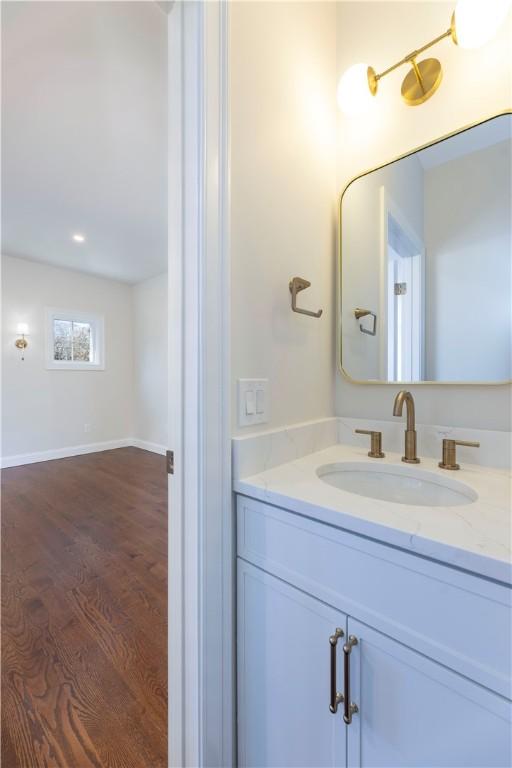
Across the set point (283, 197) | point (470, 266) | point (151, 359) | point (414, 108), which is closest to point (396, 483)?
point (470, 266)

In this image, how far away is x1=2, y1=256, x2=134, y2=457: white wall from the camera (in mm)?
4254

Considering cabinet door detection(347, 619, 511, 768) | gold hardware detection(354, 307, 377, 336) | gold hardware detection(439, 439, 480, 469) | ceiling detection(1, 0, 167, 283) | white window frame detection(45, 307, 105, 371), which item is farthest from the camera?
white window frame detection(45, 307, 105, 371)

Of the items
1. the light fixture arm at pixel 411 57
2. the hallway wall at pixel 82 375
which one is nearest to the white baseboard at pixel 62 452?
the hallway wall at pixel 82 375

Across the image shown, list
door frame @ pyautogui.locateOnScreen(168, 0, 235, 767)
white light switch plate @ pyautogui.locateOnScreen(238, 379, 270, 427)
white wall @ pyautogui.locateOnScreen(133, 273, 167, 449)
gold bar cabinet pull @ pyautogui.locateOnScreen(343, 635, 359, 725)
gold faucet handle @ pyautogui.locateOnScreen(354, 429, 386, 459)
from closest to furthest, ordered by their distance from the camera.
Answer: gold bar cabinet pull @ pyautogui.locateOnScreen(343, 635, 359, 725)
door frame @ pyautogui.locateOnScreen(168, 0, 235, 767)
white light switch plate @ pyautogui.locateOnScreen(238, 379, 270, 427)
gold faucet handle @ pyautogui.locateOnScreen(354, 429, 386, 459)
white wall @ pyautogui.locateOnScreen(133, 273, 167, 449)

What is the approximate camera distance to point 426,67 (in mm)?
1098

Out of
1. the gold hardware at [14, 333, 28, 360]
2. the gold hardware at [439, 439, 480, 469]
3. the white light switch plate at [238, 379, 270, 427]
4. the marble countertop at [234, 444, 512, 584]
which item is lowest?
the marble countertop at [234, 444, 512, 584]

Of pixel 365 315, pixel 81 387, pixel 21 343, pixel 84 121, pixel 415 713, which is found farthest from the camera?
pixel 81 387

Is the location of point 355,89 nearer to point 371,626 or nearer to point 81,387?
point 371,626

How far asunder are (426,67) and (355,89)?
24 cm

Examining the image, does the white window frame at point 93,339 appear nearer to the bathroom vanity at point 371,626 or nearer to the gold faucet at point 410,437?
the bathroom vanity at point 371,626

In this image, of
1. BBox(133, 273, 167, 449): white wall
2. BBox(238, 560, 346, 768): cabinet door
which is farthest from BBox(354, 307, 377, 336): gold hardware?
BBox(133, 273, 167, 449): white wall

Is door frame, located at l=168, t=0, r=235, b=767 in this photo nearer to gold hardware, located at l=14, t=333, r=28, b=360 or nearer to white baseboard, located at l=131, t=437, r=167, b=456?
white baseboard, located at l=131, t=437, r=167, b=456

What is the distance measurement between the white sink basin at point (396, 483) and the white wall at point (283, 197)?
0.82ft

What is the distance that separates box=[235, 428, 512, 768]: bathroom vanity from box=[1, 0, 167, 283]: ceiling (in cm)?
142
